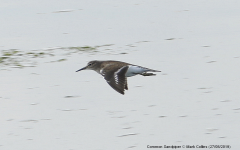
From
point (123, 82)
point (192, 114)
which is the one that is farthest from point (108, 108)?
point (192, 114)

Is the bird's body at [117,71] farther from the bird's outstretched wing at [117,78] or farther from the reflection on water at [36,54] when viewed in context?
the reflection on water at [36,54]

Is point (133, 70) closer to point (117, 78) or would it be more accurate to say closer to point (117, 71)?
point (117, 71)

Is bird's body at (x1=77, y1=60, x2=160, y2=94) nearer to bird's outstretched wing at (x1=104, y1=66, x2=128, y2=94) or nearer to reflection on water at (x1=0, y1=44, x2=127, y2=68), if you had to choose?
bird's outstretched wing at (x1=104, y1=66, x2=128, y2=94)

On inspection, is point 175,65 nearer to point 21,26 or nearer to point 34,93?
point 34,93

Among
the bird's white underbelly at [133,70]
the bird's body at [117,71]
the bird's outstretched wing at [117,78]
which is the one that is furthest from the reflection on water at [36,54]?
the bird's outstretched wing at [117,78]

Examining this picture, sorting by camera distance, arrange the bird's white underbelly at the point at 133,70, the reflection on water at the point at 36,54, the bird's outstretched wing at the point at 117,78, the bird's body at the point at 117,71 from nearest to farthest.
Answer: the bird's outstretched wing at the point at 117,78, the bird's body at the point at 117,71, the bird's white underbelly at the point at 133,70, the reflection on water at the point at 36,54

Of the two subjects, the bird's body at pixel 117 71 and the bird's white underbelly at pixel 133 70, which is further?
the bird's white underbelly at pixel 133 70

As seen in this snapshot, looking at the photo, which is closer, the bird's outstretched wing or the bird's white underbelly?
the bird's outstretched wing

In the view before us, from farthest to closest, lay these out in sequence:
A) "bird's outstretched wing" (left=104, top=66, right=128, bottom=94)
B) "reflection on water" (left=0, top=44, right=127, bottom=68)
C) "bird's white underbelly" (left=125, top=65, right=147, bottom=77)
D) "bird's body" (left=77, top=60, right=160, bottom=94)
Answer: "reflection on water" (left=0, top=44, right=127, bottom=68) → "bird's white underbelly" (left=125, top=65, right=147, bottom=77) → "bird's body" (left=77, top=60, right=160, bottom=94) → "bird's outstretched wing" (left=104, top=66, right=128, bottom=94)

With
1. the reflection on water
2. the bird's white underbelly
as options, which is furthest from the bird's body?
the reflection on water

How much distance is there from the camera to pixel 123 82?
7613 mm

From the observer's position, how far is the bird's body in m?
7.54

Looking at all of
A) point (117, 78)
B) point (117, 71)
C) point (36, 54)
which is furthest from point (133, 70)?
point (36, 54)

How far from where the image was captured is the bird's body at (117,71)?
24.7 ft
